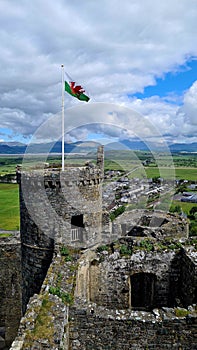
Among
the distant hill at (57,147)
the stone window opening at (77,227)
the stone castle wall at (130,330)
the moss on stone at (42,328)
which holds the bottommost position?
the stone castle wall at (130,330)

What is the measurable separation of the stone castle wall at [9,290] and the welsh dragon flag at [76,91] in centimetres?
944

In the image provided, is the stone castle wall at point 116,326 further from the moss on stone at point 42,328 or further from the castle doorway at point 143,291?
the castle doorway at point 143,291

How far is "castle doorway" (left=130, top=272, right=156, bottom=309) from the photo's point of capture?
437 inches

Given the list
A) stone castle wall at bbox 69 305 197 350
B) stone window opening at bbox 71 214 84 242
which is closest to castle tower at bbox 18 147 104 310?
stone window opening at bbox 71 214 84 242

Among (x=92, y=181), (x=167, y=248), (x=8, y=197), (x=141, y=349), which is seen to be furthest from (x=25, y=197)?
(x=8, y=197)

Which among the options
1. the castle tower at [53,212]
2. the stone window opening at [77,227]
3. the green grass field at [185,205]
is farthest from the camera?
the green grass field at [185,205]

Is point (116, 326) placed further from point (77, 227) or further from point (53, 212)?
point (53, 212)

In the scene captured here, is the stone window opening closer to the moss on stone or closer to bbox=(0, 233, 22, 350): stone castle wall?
the moss on stone

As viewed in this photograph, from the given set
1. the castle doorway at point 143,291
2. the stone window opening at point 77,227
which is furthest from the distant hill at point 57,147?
the castle doorway at point 143,291

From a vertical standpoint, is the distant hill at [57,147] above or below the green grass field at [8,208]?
above

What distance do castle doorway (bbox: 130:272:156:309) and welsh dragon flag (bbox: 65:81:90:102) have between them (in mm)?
7077

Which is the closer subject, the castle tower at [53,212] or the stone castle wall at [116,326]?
the stone castle wall at [116,326]

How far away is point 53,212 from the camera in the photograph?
11125 millimetres

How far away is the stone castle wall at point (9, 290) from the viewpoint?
16922mm
